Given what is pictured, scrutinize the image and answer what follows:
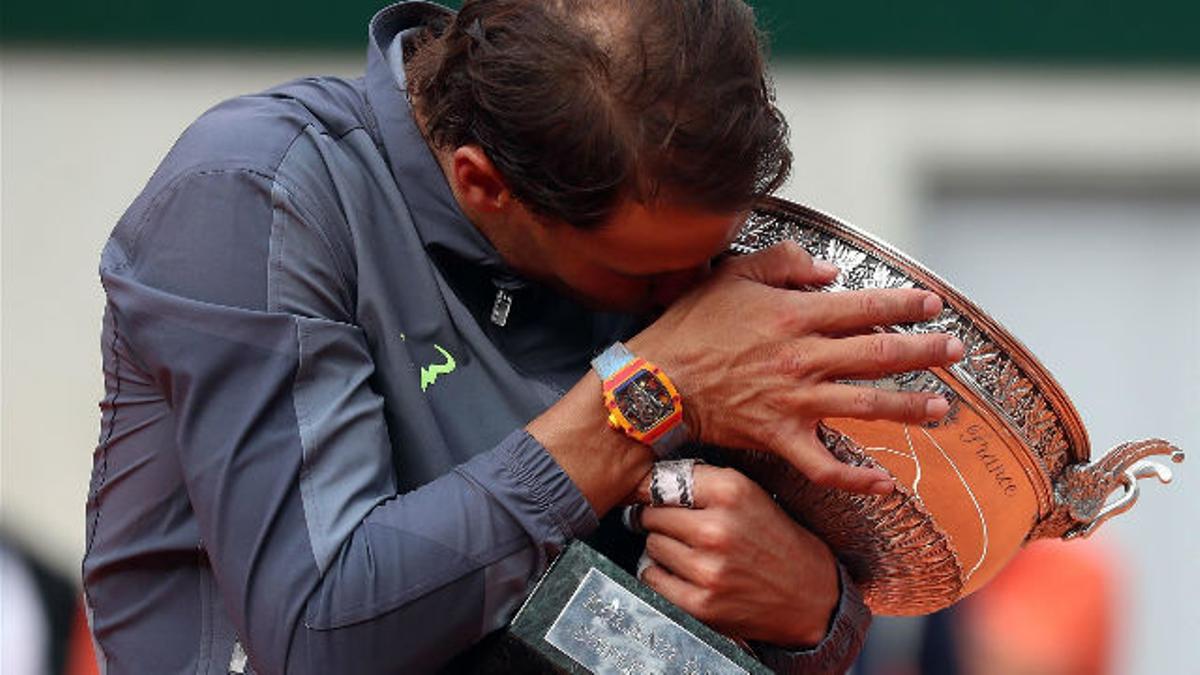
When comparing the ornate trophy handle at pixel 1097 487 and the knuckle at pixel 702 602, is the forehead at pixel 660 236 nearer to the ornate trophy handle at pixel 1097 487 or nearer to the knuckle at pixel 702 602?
the knuckle at pixel 702 602

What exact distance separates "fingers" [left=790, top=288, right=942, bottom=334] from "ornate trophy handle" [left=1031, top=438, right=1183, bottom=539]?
11.8 inches

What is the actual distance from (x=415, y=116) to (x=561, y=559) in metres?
0.52

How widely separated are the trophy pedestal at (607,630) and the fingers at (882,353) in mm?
286

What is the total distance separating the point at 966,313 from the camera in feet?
7.06

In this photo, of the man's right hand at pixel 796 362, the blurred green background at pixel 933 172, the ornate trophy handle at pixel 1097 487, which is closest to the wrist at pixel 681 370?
the man's right hand at pixel 796 362

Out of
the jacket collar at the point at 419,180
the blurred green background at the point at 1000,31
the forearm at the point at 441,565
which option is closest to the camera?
the forearm at the point at 441,565

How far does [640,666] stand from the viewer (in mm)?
2039

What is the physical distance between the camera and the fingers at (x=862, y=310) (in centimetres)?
212

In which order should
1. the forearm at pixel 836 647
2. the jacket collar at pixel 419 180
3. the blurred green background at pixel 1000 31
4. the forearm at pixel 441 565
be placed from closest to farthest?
the forearm at pixel 441 565 → the jacket collar at pixel 419 180 → the forearm at pixel 836 647 → the blurred green background at pixel 1000 31

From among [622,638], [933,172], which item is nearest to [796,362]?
[622,638]

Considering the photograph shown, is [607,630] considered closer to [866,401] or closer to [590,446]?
[590,446]

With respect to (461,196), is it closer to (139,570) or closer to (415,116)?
(415,116)

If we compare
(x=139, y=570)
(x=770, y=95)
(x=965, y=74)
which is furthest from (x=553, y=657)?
(x=965, y=74)

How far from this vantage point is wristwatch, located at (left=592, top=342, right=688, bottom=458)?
2.10 meters
